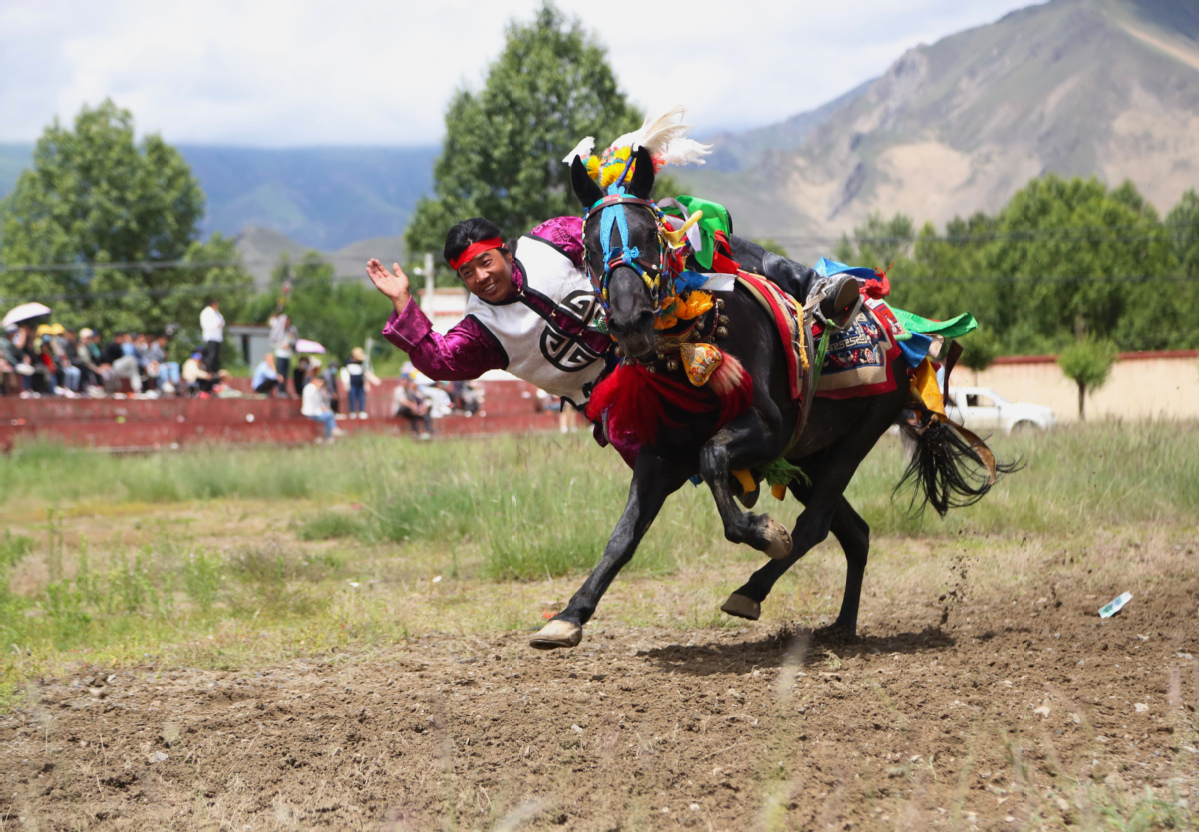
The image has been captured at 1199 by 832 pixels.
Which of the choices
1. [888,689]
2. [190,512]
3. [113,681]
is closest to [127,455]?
[190,512]

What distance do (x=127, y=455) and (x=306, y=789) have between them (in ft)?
45.7

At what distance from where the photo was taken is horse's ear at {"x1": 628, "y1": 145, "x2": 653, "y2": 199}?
4171 mm

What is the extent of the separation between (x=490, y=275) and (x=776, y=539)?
5.27 ft

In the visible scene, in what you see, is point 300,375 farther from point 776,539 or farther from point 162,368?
point 776,539

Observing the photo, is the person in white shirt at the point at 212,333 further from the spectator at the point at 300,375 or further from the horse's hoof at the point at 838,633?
the horse's hoof at the point at 838,633

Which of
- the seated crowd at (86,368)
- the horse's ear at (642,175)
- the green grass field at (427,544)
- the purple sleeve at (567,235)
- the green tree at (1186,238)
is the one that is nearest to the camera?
the horse's ear at (642,175)

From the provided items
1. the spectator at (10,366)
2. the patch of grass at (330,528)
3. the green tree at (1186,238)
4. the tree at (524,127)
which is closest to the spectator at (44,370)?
the spectator at (10,366)

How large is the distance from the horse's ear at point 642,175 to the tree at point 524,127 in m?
33.0

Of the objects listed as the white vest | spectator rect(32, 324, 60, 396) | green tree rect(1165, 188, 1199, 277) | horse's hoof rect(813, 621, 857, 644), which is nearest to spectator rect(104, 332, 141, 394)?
spectator rect(32, 324, 60, 396)

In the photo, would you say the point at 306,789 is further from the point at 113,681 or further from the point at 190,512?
the point at 190,512

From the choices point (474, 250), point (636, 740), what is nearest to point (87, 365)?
point (474, 250)

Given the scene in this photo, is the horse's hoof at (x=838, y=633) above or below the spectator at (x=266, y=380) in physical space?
below

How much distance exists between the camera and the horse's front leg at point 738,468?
4.33m

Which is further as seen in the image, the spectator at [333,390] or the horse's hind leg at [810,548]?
the spectator at [333,390]
